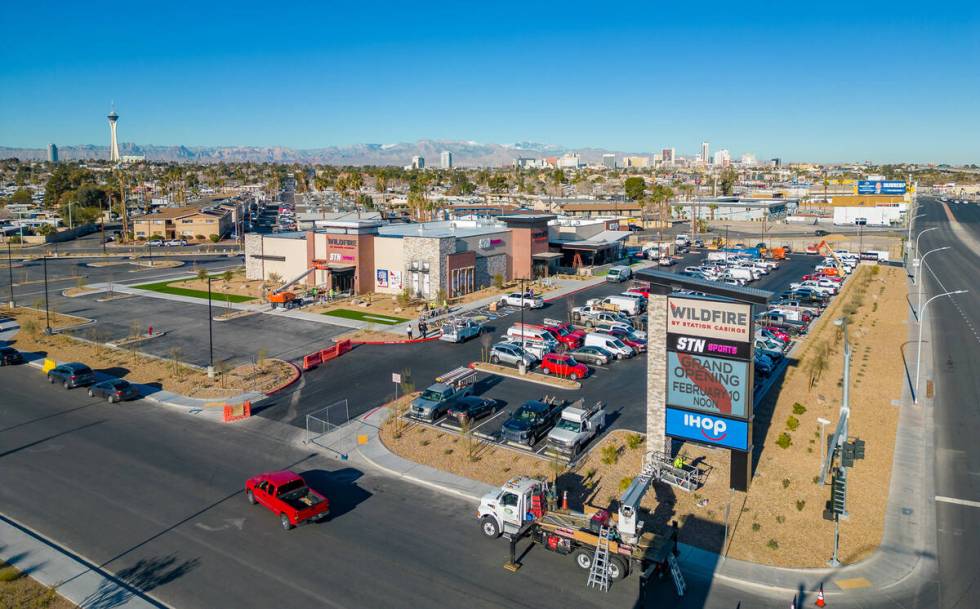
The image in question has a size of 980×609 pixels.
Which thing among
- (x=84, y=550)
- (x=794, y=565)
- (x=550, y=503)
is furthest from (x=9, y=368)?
(x=794, y=565)

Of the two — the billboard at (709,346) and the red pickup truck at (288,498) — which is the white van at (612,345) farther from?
the red pickup truck at (288,498)

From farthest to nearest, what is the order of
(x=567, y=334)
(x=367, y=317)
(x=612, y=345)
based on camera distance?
(x=367, y=317), (x=567, y=334), (x=612, y=345)

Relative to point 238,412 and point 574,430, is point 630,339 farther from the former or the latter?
point 238,412

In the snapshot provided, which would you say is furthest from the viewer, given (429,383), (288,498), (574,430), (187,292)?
(187,292)

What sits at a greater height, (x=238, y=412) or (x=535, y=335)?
(x=535, y=335)

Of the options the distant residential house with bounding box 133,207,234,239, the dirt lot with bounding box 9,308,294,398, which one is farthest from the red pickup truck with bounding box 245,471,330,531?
the distant residential house with bounding box 133,207,234,239

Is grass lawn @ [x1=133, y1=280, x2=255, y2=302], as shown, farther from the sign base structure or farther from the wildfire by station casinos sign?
the sign base structure

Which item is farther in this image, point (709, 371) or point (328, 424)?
point (328, 424)

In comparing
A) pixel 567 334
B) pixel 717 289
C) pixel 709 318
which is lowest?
pixel 567 334

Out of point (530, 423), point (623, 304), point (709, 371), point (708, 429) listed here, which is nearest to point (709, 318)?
point (709, 371)
